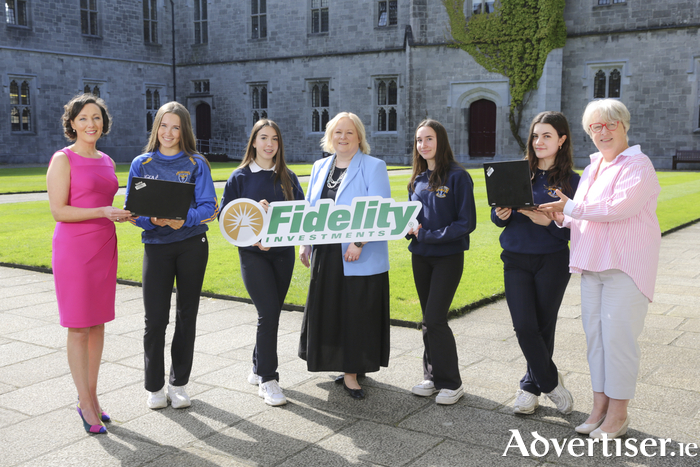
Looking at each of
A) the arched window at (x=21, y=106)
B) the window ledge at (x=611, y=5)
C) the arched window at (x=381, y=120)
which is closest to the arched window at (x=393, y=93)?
the arched window at (x=381, y=120)

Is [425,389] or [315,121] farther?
[315,121]

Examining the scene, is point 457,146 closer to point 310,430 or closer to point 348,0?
point 348,0

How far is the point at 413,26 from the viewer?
25.4m

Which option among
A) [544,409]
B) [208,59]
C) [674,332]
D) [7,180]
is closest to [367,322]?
[544,409]

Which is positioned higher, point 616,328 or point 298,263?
point 616,328

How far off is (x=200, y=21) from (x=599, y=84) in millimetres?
18549

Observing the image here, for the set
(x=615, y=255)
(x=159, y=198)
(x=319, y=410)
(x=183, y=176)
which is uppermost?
(x=183, y=176)

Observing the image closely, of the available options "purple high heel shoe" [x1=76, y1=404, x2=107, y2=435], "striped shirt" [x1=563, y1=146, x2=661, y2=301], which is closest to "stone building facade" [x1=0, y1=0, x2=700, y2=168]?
"striped shirt" [x1=563, y1=146, x2=661, y2=301]

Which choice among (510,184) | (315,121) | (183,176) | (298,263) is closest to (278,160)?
(183,176)

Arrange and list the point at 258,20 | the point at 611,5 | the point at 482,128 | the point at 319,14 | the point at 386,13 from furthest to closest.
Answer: the point at 258,20, the point at 319,14, the point at 386,13, the point at 482,128, the point at 611,5

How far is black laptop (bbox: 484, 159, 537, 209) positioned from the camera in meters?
3.40

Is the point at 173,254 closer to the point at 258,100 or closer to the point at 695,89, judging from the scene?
the point at 695,89

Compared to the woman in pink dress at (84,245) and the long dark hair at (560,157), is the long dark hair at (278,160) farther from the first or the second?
the long dark hair at (560,157)

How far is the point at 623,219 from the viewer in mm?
3264
